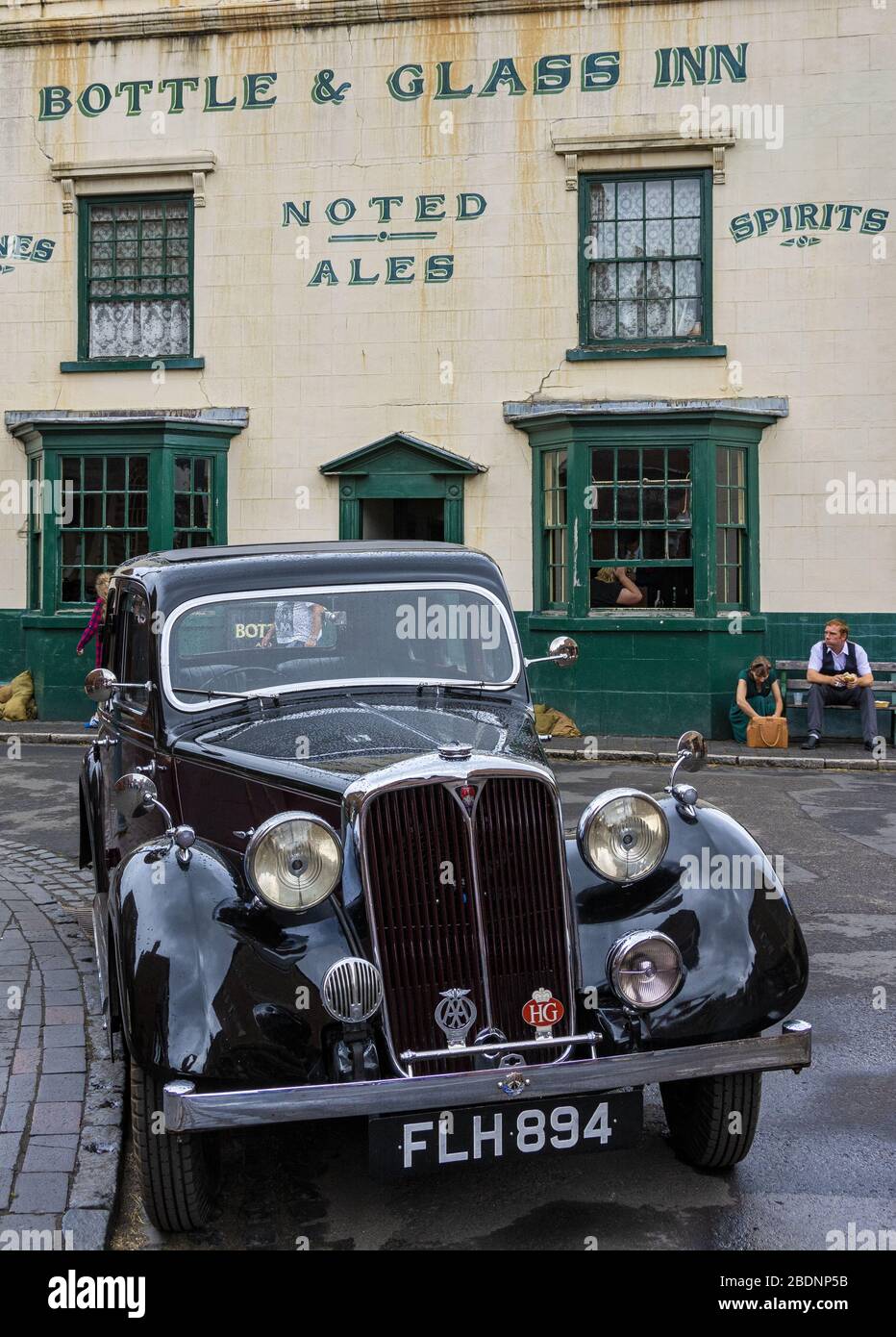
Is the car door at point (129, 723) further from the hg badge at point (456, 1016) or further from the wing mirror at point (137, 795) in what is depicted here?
the hg badge at point (456, 1016)

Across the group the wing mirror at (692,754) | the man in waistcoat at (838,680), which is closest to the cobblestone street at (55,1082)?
the wing mirror at (692,754)

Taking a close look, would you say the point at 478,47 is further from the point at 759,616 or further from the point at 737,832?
the point at 737,832

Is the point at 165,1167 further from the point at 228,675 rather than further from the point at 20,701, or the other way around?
the point at 20,701

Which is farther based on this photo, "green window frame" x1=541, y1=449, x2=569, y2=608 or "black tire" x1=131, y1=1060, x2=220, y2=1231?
"green window frame" x1=541, y1=449, x2=569, y2=608

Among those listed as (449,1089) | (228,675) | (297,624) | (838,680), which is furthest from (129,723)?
(838,680)

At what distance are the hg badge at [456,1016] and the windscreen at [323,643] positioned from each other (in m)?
1.58

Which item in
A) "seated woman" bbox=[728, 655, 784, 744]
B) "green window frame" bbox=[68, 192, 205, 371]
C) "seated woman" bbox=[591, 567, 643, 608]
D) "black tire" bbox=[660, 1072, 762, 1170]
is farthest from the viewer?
"green window frame" bbox=[68, 192, 205, 371]

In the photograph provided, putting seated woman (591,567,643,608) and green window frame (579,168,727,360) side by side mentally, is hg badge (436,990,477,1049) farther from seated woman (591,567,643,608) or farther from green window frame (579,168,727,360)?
green window frame (579,168,727,360)

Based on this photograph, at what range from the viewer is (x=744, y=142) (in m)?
15.0

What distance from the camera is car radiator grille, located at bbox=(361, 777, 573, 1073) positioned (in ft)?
12.7

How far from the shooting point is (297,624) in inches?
208

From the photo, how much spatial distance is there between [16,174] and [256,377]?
3924 mm

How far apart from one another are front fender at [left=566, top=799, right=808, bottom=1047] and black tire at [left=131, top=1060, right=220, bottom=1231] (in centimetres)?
119

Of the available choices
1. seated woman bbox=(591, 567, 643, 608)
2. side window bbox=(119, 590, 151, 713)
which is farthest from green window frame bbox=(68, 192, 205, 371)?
side window bbox=(119, 590, 151, 713)
